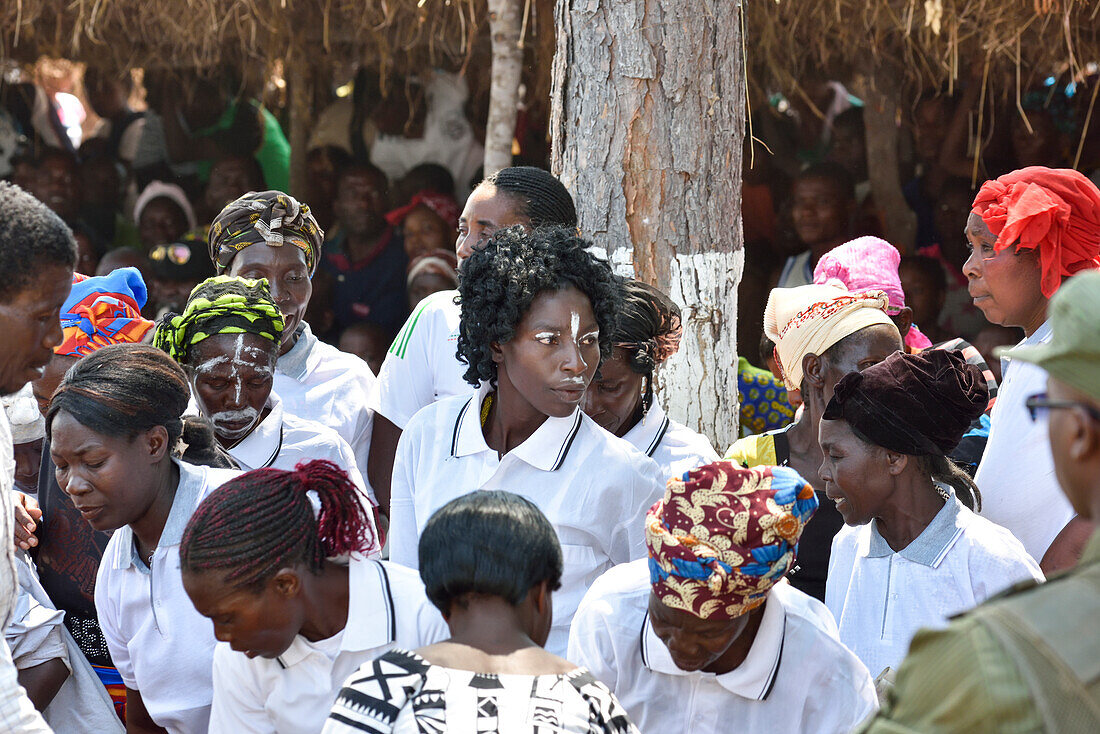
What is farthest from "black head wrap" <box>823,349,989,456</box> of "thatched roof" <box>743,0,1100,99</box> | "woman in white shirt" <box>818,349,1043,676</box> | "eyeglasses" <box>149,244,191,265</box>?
"eyeglasses" <box>149,244,191,265</box>

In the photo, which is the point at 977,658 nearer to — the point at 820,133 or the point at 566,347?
the point at 566,347

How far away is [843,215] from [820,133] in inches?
37.5

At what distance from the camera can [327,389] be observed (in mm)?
3721

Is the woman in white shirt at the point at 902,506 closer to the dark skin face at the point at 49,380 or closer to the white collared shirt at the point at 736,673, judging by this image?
the white collared shirt at the point at 736,673

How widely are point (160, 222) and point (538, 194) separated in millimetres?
3861

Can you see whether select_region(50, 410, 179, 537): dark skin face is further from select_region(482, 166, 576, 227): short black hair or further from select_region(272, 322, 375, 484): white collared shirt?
select_region(482, 166, 576, 227): short black hair

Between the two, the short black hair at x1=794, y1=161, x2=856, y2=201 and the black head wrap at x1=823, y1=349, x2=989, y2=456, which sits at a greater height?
the short black hair at x1=794, y1=161, x2=856, y2=201

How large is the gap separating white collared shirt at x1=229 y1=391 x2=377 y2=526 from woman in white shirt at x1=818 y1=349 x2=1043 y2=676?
4.33 ft

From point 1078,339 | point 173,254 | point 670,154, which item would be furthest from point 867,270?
point 173,254

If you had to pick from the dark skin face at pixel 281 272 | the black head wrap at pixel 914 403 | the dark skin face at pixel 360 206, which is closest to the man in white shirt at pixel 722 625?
the black head wrap at pixel 914 403

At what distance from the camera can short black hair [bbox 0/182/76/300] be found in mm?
2125

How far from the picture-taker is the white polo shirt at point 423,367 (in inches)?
142

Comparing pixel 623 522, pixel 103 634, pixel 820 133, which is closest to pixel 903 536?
pixel 623 522

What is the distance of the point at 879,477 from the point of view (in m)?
2.66
